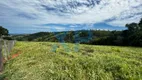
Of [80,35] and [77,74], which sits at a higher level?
[80,35]

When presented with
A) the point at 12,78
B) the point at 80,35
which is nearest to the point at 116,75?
the point at 12,78

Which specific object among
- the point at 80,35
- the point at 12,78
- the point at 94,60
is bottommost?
the point at 12,78

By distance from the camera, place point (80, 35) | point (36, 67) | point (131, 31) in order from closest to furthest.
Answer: point (36, 67)
point (80, 35)
point (131, 31)

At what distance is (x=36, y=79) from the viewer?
2746 millimetres

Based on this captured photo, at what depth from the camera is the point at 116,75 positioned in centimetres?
303

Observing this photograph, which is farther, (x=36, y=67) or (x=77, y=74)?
(x=36, y=67)

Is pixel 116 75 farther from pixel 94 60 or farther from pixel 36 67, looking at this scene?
pixel 36 67

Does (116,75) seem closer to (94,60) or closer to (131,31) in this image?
(94,60)

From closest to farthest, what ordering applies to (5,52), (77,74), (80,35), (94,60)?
(77,74), (94,60), (5,52), (80,35)

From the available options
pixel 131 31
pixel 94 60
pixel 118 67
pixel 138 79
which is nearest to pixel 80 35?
pixel 94 60

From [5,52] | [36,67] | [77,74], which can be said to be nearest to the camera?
[77,74]

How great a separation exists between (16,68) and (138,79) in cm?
278

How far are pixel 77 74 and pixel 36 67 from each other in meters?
0.98

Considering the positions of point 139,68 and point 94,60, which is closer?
point 139,68
